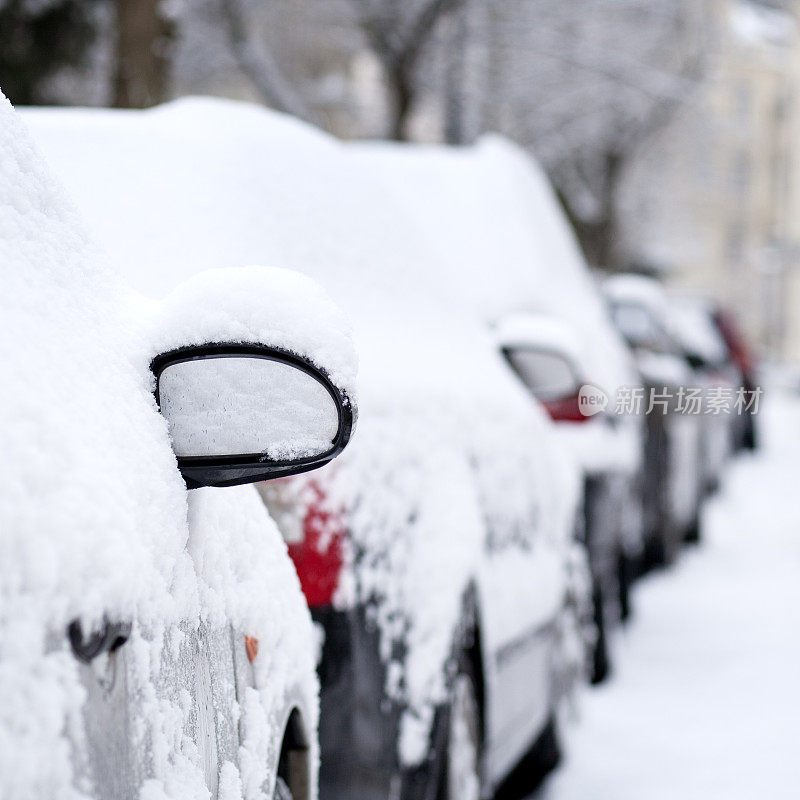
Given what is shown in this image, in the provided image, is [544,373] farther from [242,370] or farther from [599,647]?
[242,370]

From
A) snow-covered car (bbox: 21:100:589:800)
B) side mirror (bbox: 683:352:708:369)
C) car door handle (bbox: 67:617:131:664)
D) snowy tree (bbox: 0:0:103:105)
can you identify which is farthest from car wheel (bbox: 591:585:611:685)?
snowy tree (bbox: 0:0:103:105)

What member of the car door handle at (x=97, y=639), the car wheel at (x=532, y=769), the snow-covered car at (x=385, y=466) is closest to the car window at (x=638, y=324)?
the car wheel at (x=532, y=769)

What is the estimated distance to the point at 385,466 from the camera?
3.08 metres

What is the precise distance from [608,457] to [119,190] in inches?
138

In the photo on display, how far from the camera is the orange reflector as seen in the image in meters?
2.22

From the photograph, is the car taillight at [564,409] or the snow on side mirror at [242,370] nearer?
the snow on side mirror at [242,370]

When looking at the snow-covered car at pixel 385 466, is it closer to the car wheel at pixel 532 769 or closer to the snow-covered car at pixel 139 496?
the car wheel at pixel 532 769

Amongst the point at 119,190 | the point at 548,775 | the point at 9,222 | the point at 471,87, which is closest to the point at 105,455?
the point at 9,222

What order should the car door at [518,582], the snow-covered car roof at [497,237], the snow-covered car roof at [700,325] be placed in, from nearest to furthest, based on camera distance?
the car door at [518,582] → the snow-covered car roof at [497,237] → the snow-covered car roof at [700,325]

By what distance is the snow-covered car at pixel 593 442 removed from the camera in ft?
18.6

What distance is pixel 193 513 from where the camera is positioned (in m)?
1.97

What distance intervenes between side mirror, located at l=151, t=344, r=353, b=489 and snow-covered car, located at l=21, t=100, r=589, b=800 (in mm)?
929

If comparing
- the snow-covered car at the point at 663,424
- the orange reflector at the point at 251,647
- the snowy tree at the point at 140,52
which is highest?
the orange reflector at the point at 251,647

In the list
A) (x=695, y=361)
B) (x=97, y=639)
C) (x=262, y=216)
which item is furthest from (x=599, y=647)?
(x=695, y=361)
